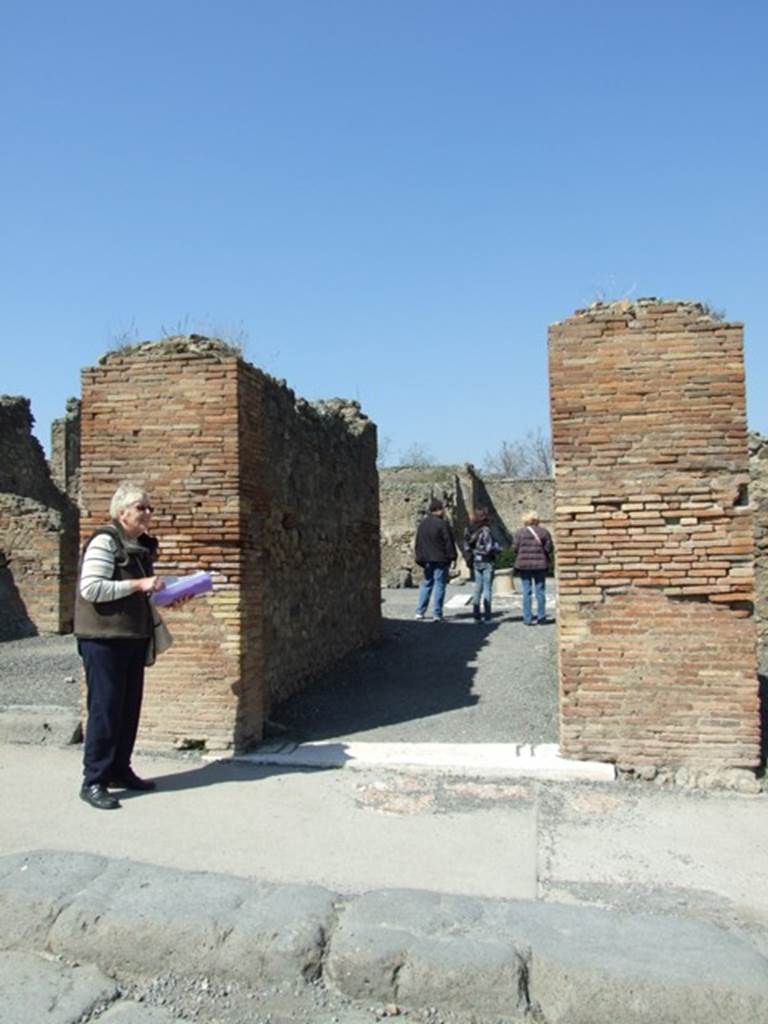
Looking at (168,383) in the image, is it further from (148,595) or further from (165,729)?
(165,729)

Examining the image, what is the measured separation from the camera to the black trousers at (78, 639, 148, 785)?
17.2 feet

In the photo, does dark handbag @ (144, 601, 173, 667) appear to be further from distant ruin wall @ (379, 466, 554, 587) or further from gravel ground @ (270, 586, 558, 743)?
distant ruin wall @ (379, 466, 554, 587)

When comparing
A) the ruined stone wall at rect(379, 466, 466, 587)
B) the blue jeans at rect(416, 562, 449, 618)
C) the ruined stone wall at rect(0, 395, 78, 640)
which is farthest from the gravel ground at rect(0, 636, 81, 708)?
the ruined stone wall at rect(379, 466, 466, 587)

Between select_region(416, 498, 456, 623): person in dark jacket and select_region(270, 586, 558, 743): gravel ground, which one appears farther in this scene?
select_region(416, 498, 456, 623): person in dark jacket

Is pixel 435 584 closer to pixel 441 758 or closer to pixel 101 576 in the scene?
pixel 441 758

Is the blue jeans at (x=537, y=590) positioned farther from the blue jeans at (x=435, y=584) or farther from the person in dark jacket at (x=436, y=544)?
the blue jeans at (x=435, y=584)

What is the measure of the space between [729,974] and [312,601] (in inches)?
249

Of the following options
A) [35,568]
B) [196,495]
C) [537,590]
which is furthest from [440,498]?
[196,495]

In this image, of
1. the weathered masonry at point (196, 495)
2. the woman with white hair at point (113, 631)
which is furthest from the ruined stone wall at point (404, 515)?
the woman with white hair at point (113, 631)

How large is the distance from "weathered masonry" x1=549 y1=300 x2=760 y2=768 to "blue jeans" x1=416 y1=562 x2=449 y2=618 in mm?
7271

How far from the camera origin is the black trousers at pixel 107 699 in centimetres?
523

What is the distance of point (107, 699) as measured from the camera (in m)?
5.23

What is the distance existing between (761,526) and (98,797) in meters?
7.70

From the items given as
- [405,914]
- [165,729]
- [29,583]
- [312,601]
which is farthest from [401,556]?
[405,914]
